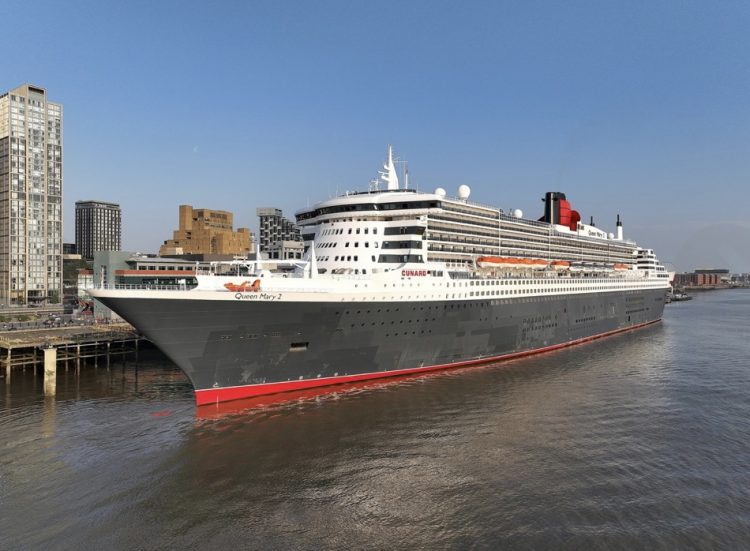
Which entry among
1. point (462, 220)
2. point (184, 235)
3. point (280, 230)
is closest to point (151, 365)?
point (462, 220)

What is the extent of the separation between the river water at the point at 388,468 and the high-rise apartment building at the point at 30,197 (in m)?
44.8

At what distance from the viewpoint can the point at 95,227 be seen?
175 metres

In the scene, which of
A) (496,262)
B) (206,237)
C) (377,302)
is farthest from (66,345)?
(206,237)

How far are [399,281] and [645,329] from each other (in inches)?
1653

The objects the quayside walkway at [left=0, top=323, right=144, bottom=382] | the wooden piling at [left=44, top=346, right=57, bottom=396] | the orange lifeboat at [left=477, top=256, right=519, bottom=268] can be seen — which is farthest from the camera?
the orange lifeboat at [left=477, top=256, right=519, bottom=268]

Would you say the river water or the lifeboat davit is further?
the lifeboat davit

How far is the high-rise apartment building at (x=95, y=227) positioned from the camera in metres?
174

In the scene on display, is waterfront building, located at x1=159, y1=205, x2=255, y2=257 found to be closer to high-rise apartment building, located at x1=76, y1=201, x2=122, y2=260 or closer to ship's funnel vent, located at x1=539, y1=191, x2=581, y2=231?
ship's funnel vent, located at x1=539, y1=191, x2=581, y2=231

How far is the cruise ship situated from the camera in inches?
789

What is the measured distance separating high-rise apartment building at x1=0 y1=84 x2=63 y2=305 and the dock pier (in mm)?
30557

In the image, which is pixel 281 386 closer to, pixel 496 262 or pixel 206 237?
pixel 496 262

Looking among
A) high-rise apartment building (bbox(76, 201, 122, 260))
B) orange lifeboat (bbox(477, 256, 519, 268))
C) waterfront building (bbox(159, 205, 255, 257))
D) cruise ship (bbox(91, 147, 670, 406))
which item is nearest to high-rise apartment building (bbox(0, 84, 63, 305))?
waterfront building (bbox(159, 205, 255, 257))

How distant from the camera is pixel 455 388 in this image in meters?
24.9

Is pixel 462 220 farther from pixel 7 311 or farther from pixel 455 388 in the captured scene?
pixel 7 311
